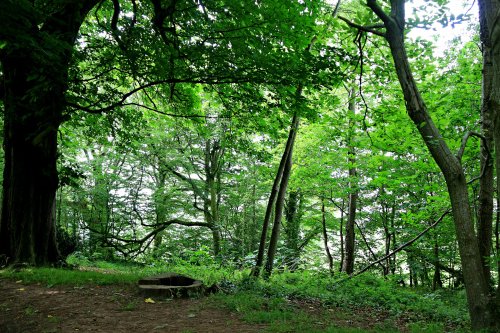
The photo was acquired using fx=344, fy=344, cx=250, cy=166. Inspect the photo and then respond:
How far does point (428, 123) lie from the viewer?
4.64m

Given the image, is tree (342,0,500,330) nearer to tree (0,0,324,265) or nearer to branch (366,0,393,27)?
branch (366,0,393,27)

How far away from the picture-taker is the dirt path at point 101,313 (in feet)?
14.6

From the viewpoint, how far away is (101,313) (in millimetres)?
5094

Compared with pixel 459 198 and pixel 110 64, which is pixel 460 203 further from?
pixel 110 64

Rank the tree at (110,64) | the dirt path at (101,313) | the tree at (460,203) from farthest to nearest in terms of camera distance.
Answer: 1. the tree at (110,64)
2. the dirt path at (101,313)
3. the tree at (460,203)

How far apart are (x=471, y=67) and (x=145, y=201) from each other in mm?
15891

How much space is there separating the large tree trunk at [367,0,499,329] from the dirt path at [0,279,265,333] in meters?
2.71

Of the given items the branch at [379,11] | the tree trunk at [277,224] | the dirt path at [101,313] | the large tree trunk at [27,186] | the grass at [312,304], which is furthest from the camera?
the tree trunk at [277,224]

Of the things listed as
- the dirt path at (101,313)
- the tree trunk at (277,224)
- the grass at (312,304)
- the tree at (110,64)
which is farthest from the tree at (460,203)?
the tree trunk at (277,224)

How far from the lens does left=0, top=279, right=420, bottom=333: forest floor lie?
4.49 m

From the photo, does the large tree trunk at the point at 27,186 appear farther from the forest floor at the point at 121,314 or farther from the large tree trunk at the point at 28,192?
the forest floor at the point at 121,314

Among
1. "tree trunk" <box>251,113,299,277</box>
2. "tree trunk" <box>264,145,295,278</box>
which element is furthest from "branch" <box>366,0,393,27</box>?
"tree trunk" <box>264,145,295,278</box>

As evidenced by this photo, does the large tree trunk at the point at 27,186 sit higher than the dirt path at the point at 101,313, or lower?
higher

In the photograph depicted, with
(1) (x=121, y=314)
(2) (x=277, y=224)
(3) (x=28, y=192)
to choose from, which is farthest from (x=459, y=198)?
(3) (x=28, y=192)
